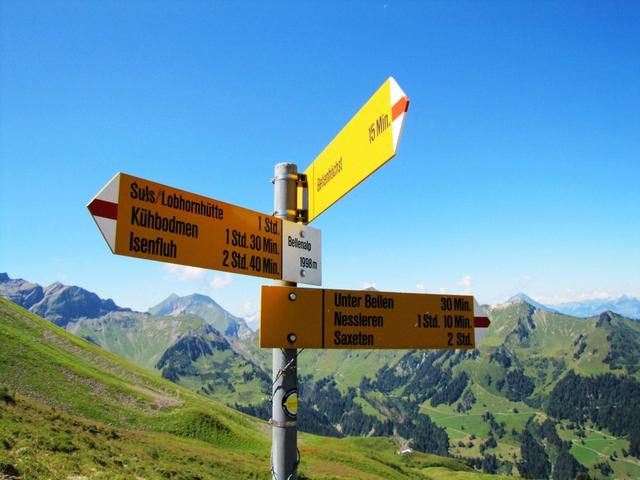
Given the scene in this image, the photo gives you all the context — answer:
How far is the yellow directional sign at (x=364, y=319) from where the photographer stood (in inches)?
198

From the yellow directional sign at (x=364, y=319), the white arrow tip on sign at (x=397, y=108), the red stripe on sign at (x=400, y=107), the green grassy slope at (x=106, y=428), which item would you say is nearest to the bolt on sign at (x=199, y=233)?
the yellow directional sign at (x=364, y=319)

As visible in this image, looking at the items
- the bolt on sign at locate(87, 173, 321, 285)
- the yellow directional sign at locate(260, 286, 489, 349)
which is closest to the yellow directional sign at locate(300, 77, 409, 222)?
the bolt on sign at locate(87, 173, 321, 285)

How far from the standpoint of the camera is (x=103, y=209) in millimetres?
4168

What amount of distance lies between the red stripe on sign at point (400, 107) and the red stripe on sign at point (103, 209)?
282 cm

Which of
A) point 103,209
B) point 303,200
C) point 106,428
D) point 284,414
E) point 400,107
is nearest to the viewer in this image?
point 103,209

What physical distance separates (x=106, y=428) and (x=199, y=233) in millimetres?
58926

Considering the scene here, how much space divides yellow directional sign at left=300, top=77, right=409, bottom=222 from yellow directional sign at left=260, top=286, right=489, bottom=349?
1266mm

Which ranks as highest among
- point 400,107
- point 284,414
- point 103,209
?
point 400,107

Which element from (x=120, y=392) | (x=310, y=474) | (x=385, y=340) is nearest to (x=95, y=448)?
(x=310, y=474)

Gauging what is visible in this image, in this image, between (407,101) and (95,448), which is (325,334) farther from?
(95,448)

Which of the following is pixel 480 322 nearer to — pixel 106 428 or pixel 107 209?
pixel 107 209

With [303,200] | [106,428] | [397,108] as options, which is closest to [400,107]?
[397,108]

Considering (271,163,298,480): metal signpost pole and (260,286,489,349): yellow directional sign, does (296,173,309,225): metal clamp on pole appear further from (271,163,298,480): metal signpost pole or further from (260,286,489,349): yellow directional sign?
(260,286,489,349): yellow directional sign

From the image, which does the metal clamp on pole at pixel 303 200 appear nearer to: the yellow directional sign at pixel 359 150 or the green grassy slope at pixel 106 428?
the yellow directional sign at pixel 359 150
